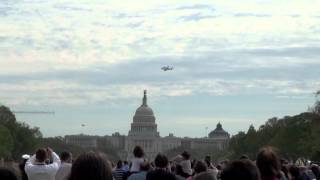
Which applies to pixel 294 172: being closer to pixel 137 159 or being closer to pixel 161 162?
pixel 137 159

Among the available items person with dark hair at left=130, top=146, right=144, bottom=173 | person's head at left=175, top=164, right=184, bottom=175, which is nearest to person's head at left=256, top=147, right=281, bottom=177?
person with dark hair at left=130, top=146, right=144, bottom=173

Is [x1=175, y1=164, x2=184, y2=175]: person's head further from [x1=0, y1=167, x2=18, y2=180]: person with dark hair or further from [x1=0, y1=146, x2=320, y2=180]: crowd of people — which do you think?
[x1=0, y1=167, x2=18, y2=180]: person with dark hair

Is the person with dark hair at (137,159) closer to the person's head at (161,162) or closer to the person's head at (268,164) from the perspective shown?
the person's head at (161,162)

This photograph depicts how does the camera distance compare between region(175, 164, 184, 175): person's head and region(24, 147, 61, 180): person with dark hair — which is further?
region(175, 164, 184, 175): person's head

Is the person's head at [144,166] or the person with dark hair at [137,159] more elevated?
the person with dark hair at [137,159]

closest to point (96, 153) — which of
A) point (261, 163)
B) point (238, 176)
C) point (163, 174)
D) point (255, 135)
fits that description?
point (238, 176)

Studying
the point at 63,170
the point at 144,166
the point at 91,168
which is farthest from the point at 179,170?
the point at 91,168

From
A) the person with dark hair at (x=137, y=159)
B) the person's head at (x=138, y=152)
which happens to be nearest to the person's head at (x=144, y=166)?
the person with dark hair at (x=137, y=159)
